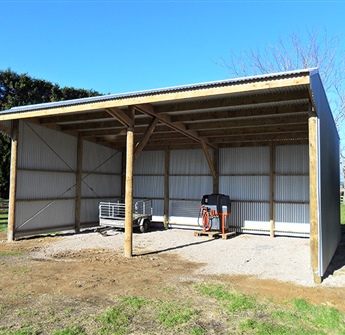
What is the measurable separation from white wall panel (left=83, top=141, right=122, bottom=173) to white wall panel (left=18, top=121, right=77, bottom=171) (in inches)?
25.0

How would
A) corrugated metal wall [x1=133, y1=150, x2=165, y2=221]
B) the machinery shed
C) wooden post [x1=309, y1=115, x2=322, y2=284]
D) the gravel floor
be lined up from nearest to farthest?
1. wooden post [x1=309, y1=115, x2=322, y2=284]
2. the gravel floor
3. the machinery shed
4. corrugated metal wall [x1=133, y1=150, x2=165, y2=221]

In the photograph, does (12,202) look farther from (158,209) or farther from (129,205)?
Result: (158,209)

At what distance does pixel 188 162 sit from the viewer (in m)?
13.5

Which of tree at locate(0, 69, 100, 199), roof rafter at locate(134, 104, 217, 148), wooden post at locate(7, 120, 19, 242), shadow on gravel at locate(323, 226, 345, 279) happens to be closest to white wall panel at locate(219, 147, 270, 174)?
roof rafter at locate(134, 104, 217, 148)

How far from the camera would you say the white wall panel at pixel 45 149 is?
1016 centimetres

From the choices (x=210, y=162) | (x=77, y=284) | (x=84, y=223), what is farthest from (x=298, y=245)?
(x=84, y=223)

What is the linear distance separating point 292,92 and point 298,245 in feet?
16.6

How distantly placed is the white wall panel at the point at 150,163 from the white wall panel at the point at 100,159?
95cm

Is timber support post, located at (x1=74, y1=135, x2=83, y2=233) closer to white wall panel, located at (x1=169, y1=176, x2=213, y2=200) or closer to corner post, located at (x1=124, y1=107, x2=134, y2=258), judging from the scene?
white wall panel, located at (x1=169, y1=176, x2=213, y2=200)

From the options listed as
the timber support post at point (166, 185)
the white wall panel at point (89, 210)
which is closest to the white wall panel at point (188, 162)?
the timber support post at point (166, 185)

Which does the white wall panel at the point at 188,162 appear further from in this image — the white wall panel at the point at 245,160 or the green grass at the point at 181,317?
the green grass at the point at 181,317

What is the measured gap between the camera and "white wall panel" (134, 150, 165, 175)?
14023mm

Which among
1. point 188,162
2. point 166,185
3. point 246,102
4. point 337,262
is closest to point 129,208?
point 246,102

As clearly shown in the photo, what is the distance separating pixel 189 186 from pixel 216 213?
2299mm
